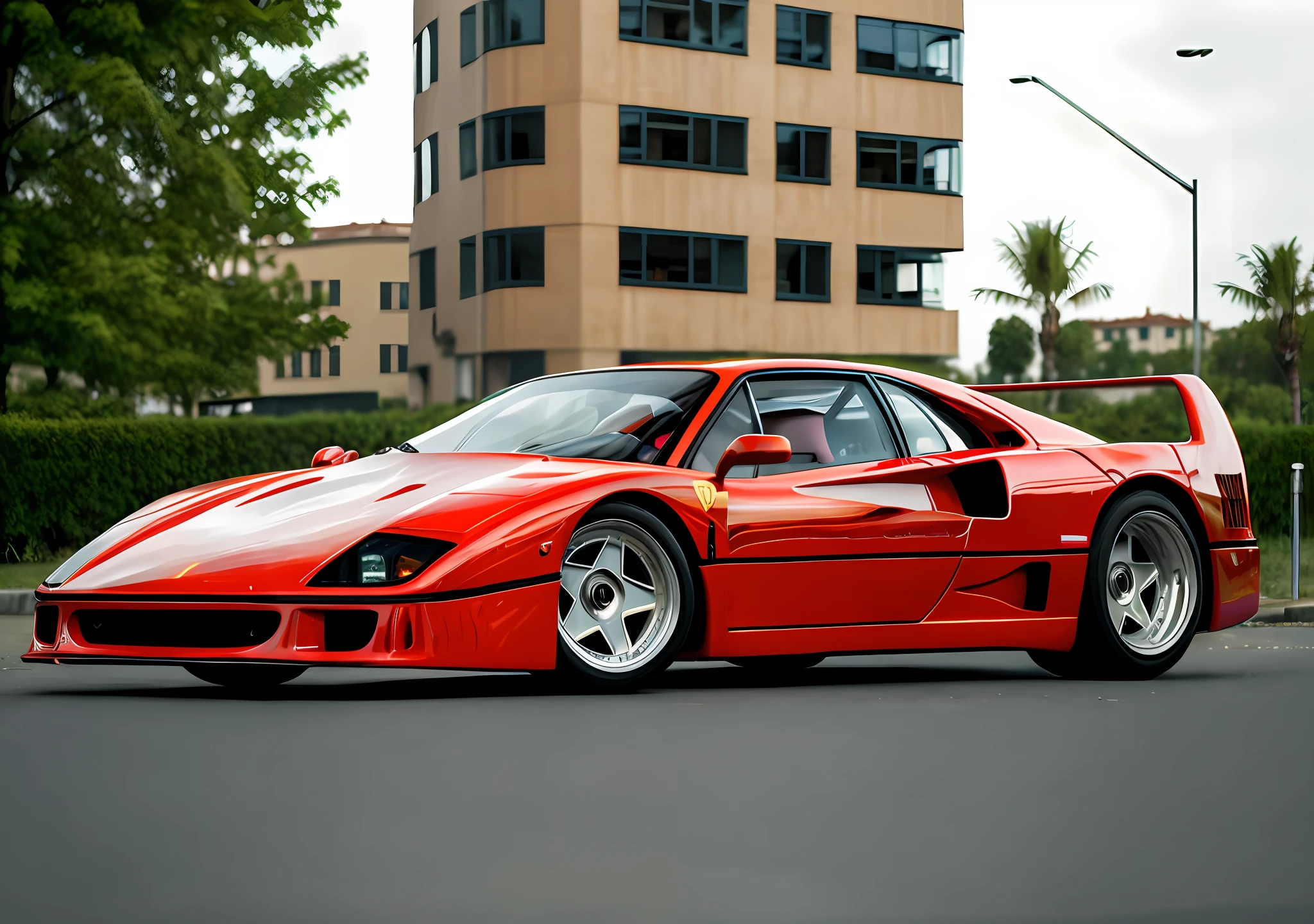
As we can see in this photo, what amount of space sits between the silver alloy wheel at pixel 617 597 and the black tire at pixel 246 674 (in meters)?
1.41

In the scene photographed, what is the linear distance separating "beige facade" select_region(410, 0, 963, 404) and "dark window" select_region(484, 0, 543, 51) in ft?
0.78

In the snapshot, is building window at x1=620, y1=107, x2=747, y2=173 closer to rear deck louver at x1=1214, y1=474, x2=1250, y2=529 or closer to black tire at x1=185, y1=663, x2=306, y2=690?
rear deck louver at x1=1214, y1=474, x2=1250, y2=529

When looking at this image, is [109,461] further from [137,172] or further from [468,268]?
[468,268]

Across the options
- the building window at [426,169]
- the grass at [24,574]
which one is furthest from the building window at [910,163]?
the grass at [24,574]

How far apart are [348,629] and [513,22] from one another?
36.8 metres

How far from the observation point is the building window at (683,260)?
42469 mm

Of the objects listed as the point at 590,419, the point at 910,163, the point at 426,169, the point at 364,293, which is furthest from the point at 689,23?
the point at 364,293

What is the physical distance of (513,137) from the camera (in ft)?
138

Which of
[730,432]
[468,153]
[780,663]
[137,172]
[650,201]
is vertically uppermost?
→ [468,153]

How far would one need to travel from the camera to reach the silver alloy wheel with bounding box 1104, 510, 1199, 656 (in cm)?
874

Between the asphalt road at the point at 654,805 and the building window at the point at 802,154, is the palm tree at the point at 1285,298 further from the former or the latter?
the asphalt road at the point at 654,805

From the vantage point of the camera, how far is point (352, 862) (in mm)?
4344

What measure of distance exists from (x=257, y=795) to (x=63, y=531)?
613 inches

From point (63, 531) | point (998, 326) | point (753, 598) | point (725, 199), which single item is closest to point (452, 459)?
point (753, 598)
